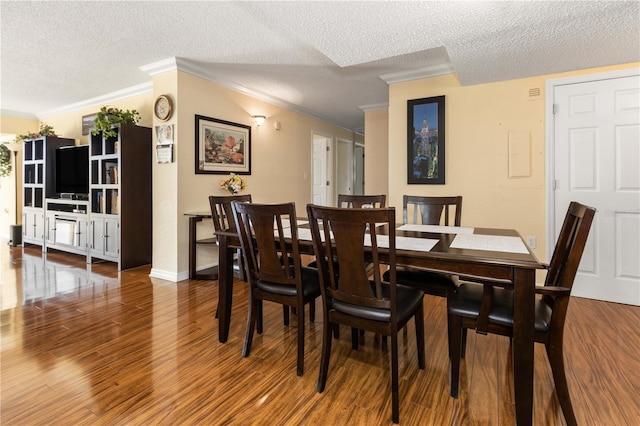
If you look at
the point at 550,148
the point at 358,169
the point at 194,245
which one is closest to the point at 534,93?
the point at 550,148

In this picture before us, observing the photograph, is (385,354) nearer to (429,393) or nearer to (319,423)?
(429,393)

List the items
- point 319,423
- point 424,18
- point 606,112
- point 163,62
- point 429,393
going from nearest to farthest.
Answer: point 319,423
point 429,393
point 424,18
point 606,112
point 163,62

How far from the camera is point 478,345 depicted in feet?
7.02

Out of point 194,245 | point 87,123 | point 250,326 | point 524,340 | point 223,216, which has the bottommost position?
point 250,326

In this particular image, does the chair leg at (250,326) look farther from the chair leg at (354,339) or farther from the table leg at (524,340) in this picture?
the table leg at (524,340)

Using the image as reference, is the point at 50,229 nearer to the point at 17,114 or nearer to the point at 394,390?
the point at 17,114

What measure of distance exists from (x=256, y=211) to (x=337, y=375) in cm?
99

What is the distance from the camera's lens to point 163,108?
362cm

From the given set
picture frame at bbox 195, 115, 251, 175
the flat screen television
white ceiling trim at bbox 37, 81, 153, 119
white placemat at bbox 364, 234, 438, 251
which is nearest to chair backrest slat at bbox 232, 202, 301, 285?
white placemat at bbox 364, 234, 438, 251

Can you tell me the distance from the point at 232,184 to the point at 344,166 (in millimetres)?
3611

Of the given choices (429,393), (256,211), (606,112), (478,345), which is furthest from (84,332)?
(606,112)

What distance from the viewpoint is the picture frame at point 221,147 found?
3.83 m

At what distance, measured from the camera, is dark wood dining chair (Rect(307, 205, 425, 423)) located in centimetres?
144

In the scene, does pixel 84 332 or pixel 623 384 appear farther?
pixel 84 332
